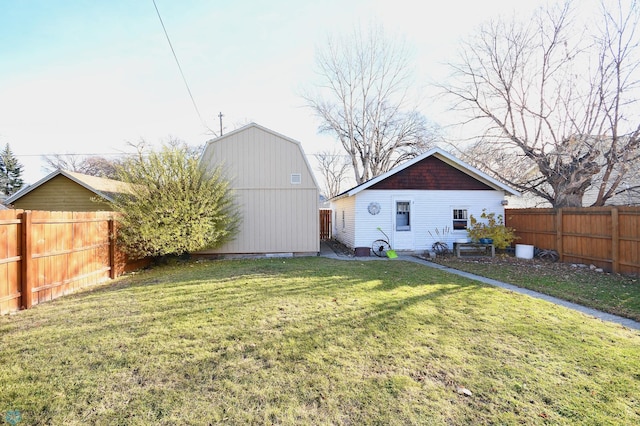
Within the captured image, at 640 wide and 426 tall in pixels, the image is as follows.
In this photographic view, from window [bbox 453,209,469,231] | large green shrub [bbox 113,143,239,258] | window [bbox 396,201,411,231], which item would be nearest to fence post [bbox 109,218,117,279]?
large green shrub [bbox 113,143,239,258]

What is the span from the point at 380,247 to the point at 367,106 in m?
14.8

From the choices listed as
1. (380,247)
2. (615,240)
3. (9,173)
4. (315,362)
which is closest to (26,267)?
(315,362)

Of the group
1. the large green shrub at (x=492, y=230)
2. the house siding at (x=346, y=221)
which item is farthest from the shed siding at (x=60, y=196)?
the large green shrub at (x=492, y=230)

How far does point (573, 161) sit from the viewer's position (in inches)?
458

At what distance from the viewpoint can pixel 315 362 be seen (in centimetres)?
314

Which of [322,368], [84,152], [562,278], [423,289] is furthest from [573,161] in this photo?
[84,152]

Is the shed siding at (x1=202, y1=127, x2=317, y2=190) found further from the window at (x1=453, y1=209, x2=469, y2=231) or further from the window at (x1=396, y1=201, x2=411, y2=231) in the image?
the window at (x1=453, y1=209, x2=469, y2=231)

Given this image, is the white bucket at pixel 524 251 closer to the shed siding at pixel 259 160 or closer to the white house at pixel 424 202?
the white house at pixel 424 202

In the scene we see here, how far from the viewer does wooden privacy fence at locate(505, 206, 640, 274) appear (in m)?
7.57

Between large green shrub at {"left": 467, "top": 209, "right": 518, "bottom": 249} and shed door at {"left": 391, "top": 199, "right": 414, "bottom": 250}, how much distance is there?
87.1 inches

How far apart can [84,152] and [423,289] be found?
31693mm

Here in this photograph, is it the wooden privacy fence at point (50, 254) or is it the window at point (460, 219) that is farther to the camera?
the window at point (460, 219)

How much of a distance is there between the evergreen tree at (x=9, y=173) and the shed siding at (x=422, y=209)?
35887mm

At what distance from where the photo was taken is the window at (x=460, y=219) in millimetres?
Answer: 12320
